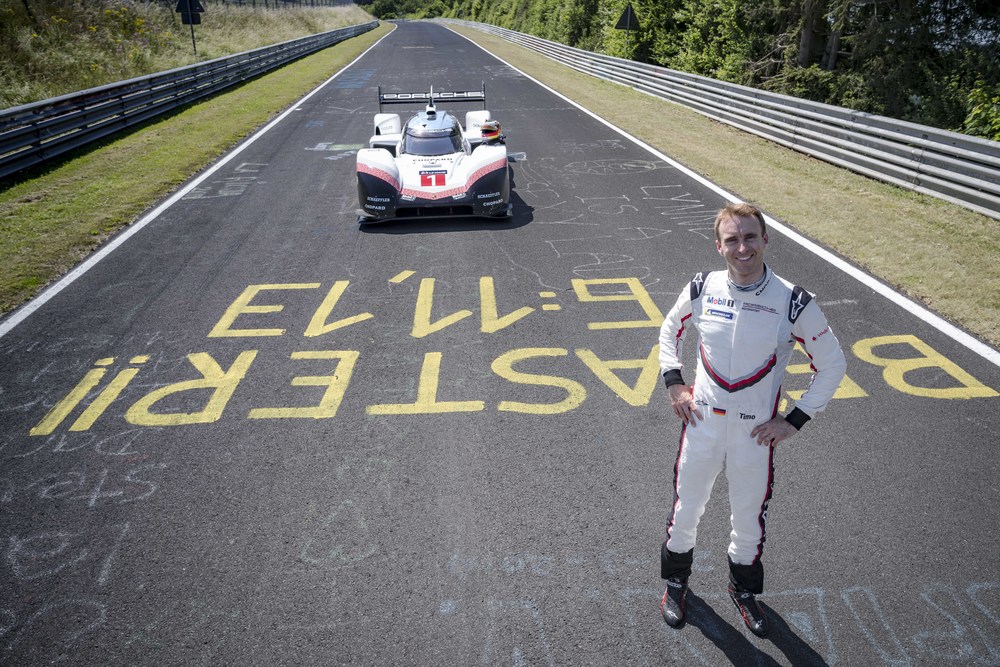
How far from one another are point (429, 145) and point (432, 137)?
0.20 meters

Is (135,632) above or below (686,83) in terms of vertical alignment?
below

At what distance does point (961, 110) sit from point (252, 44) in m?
30.4

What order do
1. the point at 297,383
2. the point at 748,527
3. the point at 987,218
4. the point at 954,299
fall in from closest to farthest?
the point at 748,527 → the point at 297,383 → the point at 954,299 → the point at 987,218

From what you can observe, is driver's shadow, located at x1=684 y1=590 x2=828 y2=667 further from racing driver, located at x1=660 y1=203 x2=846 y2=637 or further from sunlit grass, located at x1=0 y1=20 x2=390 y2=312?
sunlit grass, located at x1=0 y1=20 x2=390 y2=312

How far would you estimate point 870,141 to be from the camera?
1098cm

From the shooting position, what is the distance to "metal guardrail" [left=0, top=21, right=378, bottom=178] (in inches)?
459

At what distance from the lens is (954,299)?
6379 millimetres

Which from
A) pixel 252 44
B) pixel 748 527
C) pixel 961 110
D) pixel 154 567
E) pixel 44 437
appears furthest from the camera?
pixel 252 44

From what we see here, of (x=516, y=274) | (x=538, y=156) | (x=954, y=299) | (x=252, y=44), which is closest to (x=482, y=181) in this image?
(x=516, y=274)

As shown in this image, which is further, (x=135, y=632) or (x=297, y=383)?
(x=297, y=383)

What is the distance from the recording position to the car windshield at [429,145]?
9.71 meters

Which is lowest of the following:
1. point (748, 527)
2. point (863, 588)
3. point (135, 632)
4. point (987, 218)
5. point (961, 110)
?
point (135, 632)

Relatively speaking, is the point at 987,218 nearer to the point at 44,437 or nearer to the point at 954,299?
the point at 954,299

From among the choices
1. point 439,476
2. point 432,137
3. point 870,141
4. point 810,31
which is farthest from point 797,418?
point 810,31
